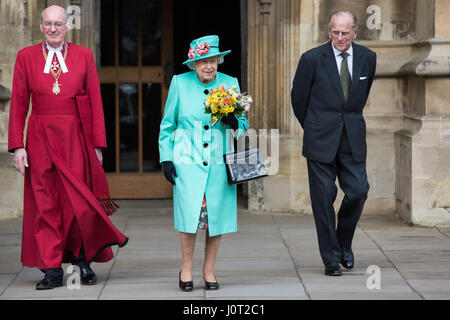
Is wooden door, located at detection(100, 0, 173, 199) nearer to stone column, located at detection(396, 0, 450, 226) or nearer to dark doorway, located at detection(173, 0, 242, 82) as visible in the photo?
dark doorway, located at detection(173, 0, 242, 82)

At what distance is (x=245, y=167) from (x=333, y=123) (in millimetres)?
982

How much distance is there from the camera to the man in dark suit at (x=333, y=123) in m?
6.75

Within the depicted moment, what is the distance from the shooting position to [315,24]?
9.70 m

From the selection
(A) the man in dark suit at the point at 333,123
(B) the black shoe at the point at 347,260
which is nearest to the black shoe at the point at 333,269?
(A) the man in dark suit at the point at 333,123

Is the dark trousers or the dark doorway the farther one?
the dark doorway

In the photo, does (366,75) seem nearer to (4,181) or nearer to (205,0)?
(4,181)

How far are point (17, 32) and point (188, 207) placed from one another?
4.35 m

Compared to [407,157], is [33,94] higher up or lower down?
higher up

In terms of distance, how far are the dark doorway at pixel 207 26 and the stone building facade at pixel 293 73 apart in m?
1.82

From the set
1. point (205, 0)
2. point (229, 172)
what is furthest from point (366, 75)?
point (205, 0)

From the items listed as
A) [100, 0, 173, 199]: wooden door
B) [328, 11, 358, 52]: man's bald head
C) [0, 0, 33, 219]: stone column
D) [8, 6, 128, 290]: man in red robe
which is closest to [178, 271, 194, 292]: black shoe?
[8, 6, 128, 290]: man in red robe

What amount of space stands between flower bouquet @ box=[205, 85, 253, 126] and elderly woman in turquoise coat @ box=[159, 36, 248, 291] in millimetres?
64

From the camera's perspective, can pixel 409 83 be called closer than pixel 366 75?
No

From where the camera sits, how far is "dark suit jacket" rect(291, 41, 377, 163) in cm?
676
